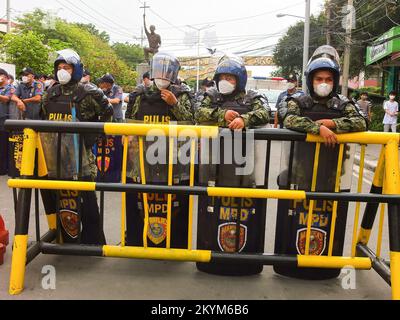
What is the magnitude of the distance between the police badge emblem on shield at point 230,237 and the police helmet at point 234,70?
1.10 meters

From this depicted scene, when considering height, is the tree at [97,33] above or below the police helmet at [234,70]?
above

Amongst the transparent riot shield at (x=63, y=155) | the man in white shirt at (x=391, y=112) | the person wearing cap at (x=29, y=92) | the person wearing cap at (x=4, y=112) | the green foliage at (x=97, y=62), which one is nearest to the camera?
the transparent riot shield at (x=63, y=155)

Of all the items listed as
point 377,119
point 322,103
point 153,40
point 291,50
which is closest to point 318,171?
point 322,103

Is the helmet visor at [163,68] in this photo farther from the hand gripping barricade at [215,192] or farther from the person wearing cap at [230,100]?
the hand gripping barricade at [215,192]

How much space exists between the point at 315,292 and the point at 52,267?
2058mm

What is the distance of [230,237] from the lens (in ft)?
11.7

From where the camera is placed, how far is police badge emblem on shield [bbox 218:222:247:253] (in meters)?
3.54

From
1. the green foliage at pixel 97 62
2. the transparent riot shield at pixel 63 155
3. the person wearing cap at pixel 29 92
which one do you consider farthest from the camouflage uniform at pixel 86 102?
the green foliage at pixel 97 62

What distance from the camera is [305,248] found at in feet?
11.3

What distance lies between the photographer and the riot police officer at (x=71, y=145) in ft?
12.5

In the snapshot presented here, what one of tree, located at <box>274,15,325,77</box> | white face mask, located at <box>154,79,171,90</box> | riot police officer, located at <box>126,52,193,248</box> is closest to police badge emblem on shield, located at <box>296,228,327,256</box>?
riot police officer, located at <box>126,52,193,248</box>

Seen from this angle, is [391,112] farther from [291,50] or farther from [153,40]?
[291,50]

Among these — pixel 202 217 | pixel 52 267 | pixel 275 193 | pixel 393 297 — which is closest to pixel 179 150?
pixel 202 217
